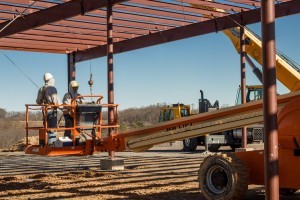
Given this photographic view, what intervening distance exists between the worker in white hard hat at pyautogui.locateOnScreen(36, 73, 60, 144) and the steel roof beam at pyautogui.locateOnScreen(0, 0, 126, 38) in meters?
4.57

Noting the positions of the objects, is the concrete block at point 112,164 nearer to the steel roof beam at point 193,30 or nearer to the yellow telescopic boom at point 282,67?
the steel roof beam at point 193,30

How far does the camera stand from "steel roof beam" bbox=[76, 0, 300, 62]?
58.0 feet

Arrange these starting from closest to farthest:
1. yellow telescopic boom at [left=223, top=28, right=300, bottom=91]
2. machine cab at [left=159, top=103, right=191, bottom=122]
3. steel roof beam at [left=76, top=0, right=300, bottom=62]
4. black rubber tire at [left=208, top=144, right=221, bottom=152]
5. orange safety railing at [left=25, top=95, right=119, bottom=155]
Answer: orange safety railing at [left=25, top=95, right=119, bottom=155], steel roof beam at [left=76, top=0, right=300, bottom=62], yellow telescopic boom at [left=223, top=28, right=300, bottom=91], black rubber tire at [left=208, top=144, right=221, bottom=152], machine cab at [left=159, top=103, right=191, bottom=122]

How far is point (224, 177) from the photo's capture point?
8445mm

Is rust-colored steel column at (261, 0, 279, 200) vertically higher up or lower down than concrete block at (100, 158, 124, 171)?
higher up

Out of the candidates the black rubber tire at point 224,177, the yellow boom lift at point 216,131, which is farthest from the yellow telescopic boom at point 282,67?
the black rubber tire at point 224,177

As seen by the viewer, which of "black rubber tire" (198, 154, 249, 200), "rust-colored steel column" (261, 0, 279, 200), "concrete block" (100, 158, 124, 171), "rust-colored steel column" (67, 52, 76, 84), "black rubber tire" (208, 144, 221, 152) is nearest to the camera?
"rust-colored steel column" (261, 0, 279, 200)

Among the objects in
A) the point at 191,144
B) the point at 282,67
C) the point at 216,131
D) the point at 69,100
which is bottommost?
the point at 191,144

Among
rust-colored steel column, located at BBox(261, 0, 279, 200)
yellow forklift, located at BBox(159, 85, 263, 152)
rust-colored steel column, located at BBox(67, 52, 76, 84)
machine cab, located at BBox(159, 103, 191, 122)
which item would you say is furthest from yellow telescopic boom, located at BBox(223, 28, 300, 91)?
rust-colored steel column, located at BBox(261, 0, 279, 200)

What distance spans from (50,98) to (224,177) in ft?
16.2

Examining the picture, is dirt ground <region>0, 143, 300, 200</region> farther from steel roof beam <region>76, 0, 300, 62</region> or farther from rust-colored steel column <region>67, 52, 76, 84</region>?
rust-colored steel column <region>67, 52, 76, 84</region>

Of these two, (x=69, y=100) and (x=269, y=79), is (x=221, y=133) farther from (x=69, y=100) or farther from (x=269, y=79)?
(x=269, y=79)

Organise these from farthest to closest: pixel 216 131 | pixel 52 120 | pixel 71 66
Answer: pixel 71 66 < pixel 52 120 < pixel 216 131

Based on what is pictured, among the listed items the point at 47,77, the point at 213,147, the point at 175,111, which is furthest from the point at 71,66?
the point at 47,77
